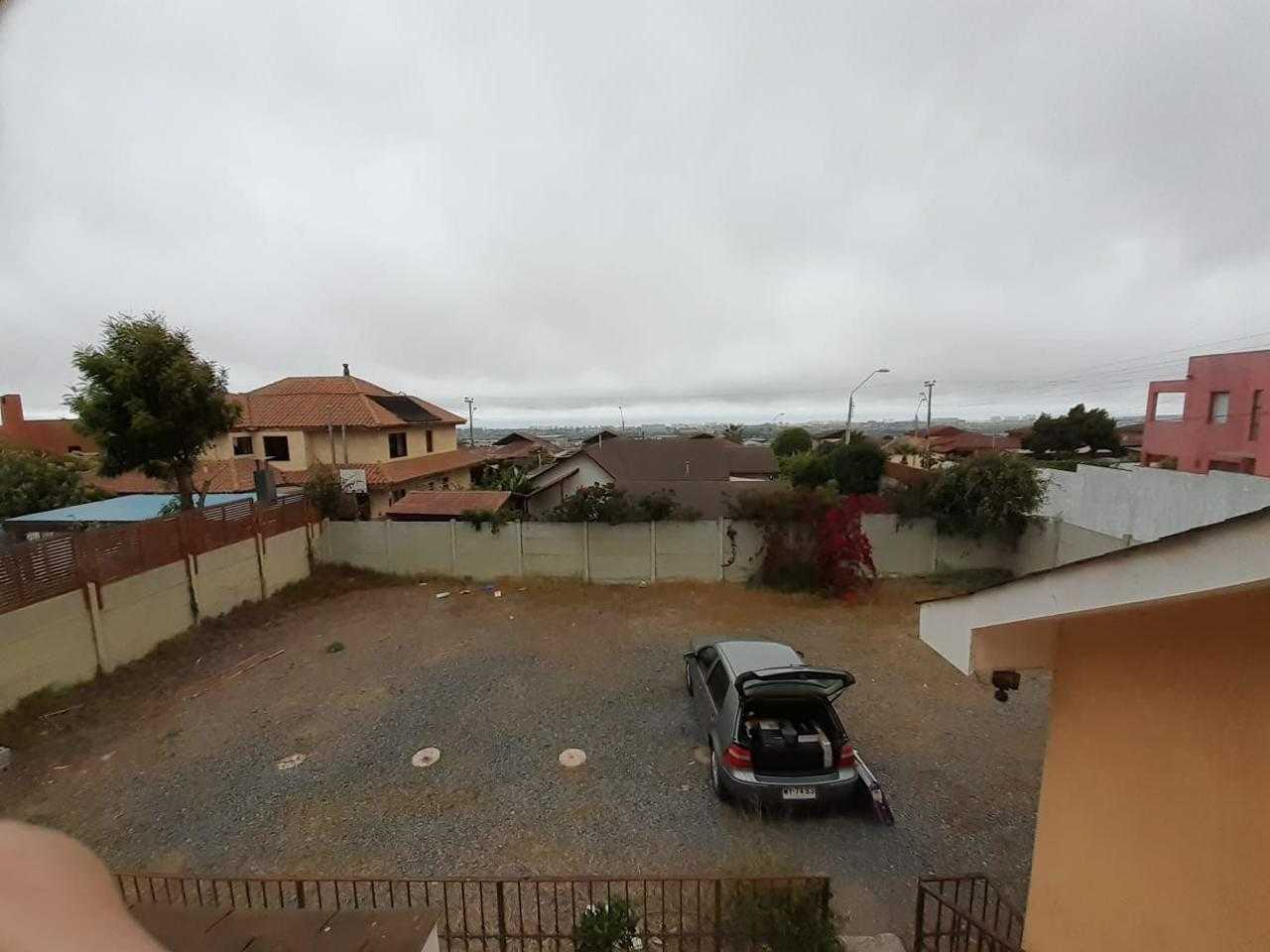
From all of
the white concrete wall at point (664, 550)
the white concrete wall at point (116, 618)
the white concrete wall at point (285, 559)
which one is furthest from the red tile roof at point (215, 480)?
the white concrete wall at point (664, 550)

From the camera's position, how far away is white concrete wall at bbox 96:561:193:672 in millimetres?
8336

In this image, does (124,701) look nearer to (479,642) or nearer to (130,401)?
(479,642)

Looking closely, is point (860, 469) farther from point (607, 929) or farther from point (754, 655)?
point (607, 929)

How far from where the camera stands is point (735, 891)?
11.6 ft

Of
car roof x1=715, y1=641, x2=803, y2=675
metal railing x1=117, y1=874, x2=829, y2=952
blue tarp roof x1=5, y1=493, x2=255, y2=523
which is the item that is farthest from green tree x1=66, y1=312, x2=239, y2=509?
car roof x1=715, y1=641, x2=803, y2=675

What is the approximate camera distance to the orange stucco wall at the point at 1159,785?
5.80ft

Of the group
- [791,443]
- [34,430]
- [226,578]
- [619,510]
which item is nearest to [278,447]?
[226,578]

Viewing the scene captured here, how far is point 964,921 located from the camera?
352 cm

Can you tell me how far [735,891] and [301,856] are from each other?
12.9ft

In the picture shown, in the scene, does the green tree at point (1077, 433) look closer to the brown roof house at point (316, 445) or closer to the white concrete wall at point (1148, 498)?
the white concrete wall at point (1148, 498)

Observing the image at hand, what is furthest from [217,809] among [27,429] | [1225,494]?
[27,429]

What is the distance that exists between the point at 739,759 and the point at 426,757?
148 inches

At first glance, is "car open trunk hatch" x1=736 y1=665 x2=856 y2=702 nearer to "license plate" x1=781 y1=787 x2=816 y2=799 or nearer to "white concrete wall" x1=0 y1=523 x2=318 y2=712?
"license plate" x1=781 y1=787 x2=816 y2=799

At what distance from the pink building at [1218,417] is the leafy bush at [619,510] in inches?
817
